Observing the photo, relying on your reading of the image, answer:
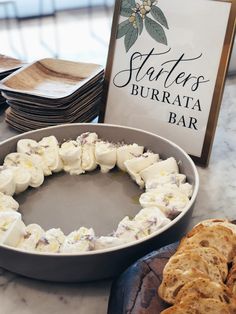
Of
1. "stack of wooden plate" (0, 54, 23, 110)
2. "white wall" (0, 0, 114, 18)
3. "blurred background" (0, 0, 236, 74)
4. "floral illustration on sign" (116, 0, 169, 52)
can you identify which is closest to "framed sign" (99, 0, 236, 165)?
"floral illustration on sign" (116, 0, 169, 52)

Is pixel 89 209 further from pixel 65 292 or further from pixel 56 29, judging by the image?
pixel 56 29

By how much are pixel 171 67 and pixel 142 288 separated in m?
0.51

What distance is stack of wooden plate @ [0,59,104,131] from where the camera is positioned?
0.97m

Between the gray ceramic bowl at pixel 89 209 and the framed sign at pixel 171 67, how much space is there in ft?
0.24

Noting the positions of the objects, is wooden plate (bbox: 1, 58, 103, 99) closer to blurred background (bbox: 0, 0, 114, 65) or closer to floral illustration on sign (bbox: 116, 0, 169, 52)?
floral illustration on sign (bbox: 116, 0, 169, 52)

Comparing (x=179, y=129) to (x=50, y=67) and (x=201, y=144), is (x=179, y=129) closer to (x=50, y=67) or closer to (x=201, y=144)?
(x=201, y=144)

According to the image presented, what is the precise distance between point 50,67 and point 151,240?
648 mm

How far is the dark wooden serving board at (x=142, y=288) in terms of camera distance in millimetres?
510

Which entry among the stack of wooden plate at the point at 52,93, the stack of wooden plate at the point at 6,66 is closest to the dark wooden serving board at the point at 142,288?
the stack of wooden plate at the point at 52,93

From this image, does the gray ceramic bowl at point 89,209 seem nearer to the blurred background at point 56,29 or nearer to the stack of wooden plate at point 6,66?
the stack of wooden plate at point 6,66

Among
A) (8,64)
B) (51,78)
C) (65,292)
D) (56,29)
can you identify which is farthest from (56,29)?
(65,292)

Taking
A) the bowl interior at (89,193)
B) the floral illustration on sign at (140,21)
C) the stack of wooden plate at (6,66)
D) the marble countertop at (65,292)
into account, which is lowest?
the marble countertop at (65,292)

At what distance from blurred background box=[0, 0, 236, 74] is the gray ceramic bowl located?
105 cm

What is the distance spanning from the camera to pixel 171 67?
0.90 meters
